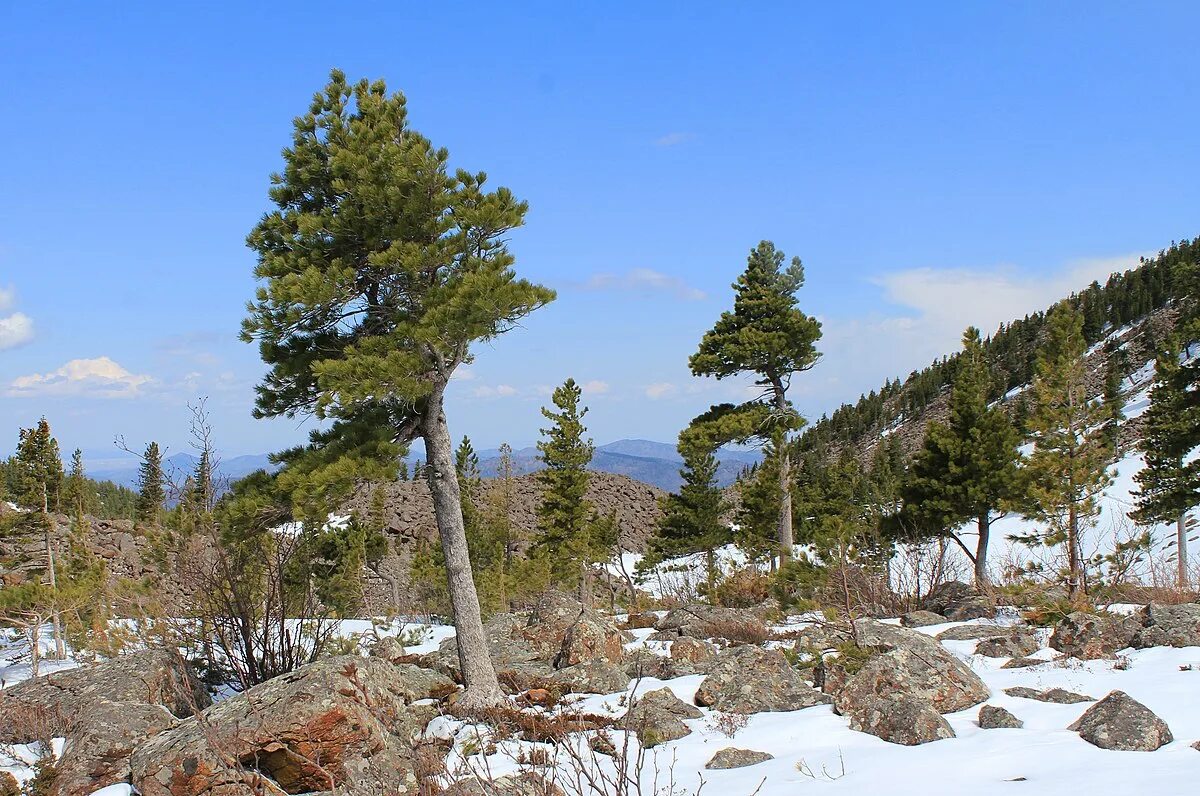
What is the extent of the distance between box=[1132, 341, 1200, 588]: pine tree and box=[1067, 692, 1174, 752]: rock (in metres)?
22.0

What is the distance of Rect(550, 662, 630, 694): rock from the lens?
10422mm

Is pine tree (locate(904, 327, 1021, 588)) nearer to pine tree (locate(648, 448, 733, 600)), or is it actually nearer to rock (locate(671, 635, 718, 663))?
pine tree (locate(648, 448, 733, 600))

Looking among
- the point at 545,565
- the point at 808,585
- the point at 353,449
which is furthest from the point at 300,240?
the point at 545,565

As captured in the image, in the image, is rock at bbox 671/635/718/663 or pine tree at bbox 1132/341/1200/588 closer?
rock at bbox 671/635/718/663

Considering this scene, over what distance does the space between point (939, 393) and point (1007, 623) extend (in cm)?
8573

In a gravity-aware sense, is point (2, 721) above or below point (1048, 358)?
below

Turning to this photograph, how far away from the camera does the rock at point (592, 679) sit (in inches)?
410

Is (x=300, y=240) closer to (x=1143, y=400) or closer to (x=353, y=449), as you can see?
(x=353, y=449)

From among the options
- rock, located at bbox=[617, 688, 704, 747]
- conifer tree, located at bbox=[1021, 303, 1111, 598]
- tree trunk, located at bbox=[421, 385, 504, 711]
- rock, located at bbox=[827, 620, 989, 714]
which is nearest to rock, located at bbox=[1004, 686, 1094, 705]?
rock, located at bbox=[827, 620, 989, 714]

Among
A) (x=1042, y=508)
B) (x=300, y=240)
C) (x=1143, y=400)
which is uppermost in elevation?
(x=1143, y=400)

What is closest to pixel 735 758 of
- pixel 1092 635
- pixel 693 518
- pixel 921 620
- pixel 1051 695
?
pixel 1051 695

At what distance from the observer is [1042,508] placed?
20688mm

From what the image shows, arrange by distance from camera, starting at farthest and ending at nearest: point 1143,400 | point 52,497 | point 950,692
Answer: point 1143,400, point 52,497, point 950,692

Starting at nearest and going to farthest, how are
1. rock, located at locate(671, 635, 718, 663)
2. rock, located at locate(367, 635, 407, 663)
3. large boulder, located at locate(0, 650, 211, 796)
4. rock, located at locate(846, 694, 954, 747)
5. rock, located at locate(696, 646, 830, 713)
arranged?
rock, located at locate(846, 694, 954, 747) < large boulder, located at locate(0, 650, 211, 796) < rock, located at locate(696, 646, 830, 713) < rock, located at locate(671, 635, 718, 663) < rock, located at locate(367, 635, 407, 663)
